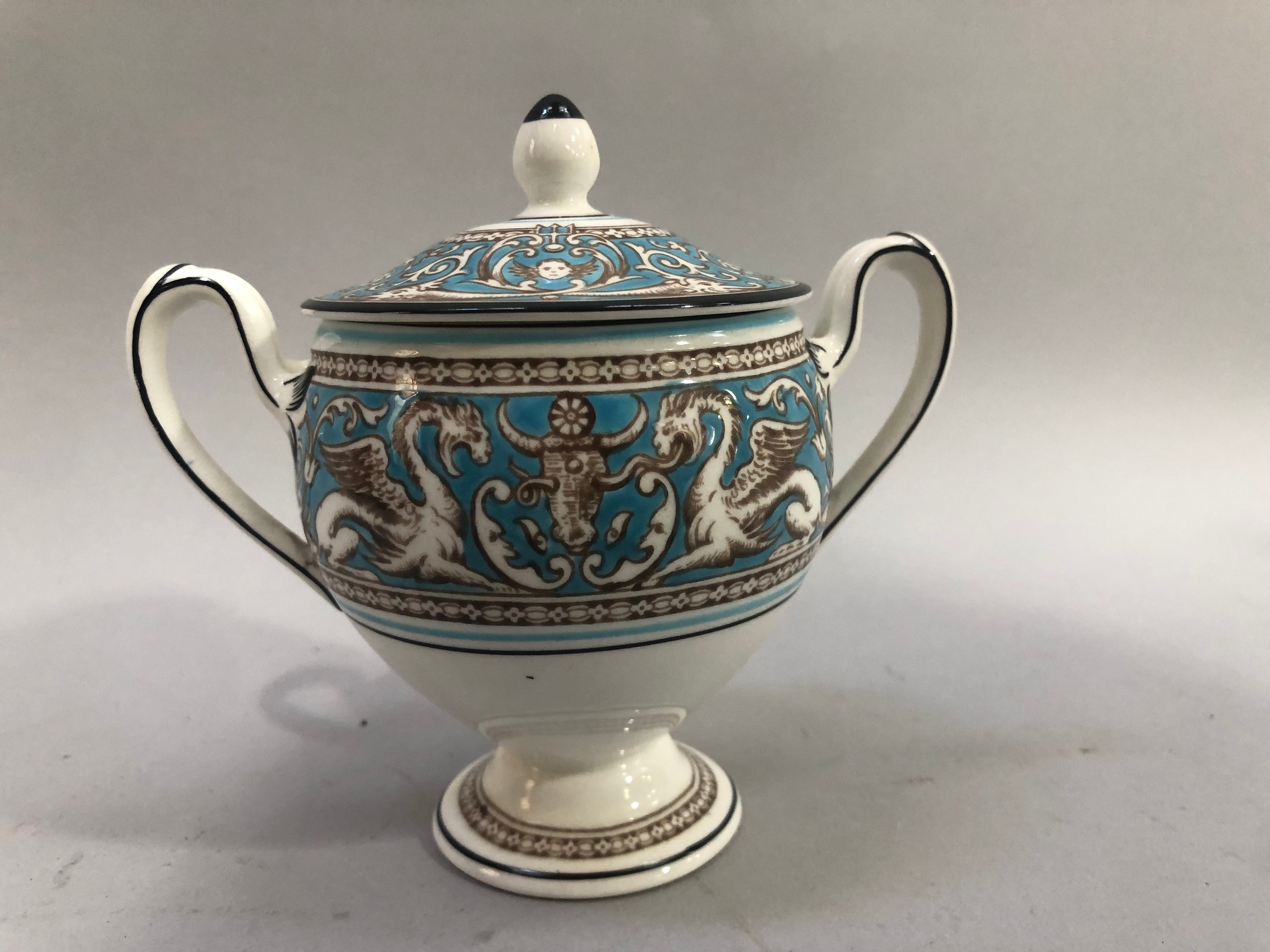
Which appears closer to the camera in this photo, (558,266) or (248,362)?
(558,266)

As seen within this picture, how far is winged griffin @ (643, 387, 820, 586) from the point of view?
90cm

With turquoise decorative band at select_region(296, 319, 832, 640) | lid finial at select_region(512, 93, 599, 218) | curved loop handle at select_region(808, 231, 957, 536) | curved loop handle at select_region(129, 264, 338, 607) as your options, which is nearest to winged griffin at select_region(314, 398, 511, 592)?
turquoise decorative band at select_region(296, 319, 832, 640)

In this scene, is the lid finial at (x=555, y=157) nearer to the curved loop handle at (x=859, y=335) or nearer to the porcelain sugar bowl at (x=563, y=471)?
the porcelain sugar bowl at (x=563, y=471)

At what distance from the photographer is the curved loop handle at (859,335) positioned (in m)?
1.08

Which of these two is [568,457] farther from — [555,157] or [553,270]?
[555,157]

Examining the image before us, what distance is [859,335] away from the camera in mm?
1121

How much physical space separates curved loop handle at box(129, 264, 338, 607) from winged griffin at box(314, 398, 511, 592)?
0.40ft

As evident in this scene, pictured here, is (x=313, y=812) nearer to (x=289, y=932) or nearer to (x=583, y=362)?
(x=289, y=932)

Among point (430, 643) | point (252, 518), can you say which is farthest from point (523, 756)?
point (252, 518)

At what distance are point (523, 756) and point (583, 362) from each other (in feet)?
1.54

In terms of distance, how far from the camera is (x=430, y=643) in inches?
38.0

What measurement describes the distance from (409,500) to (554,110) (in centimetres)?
42

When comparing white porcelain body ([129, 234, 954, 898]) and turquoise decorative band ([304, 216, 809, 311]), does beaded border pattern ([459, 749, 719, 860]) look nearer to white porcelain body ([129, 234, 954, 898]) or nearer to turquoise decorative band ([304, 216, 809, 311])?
white porcelain body ([129, 234, 954, 898])

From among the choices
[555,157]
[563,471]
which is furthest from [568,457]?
[555,157]
